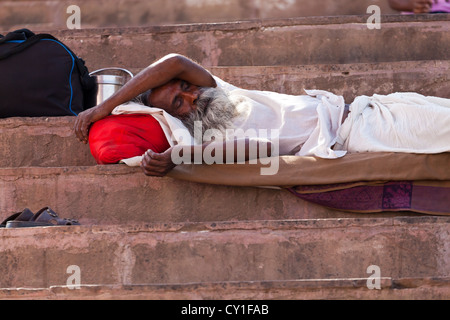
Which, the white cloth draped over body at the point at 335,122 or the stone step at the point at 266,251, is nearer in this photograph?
the stone step at the point at 266,251

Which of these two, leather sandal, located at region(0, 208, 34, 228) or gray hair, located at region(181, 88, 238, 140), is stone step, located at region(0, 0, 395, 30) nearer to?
gray hair, located at region(181, 88, 238, 140)

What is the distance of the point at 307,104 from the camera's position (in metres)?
4.80

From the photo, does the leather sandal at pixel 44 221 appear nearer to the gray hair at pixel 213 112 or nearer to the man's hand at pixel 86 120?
the man's hand at pixel 86 120

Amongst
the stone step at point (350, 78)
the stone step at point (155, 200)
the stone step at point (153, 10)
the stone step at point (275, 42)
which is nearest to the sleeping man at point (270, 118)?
the stone step at point (155, 200)

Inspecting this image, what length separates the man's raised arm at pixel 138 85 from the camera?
15.2 feet

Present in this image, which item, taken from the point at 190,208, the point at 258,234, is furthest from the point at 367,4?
the point at 258,234

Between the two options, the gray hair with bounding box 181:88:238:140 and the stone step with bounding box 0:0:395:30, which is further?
the stone step with bounding box 0:0:395:30

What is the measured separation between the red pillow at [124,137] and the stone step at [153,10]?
10.2ft

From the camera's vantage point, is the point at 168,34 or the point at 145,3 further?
the point at 145,3

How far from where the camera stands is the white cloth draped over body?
442 centimetres

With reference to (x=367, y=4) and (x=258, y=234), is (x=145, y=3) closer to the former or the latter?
(x=367, y=4)

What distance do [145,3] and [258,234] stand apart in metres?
4.31

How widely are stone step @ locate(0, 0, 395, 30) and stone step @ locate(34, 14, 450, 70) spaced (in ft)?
5.21

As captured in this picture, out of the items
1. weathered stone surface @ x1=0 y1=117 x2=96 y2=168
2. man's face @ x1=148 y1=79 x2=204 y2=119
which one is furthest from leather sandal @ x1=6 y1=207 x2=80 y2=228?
man's face @ x1=148 y1=79 x2=204 y2=119
